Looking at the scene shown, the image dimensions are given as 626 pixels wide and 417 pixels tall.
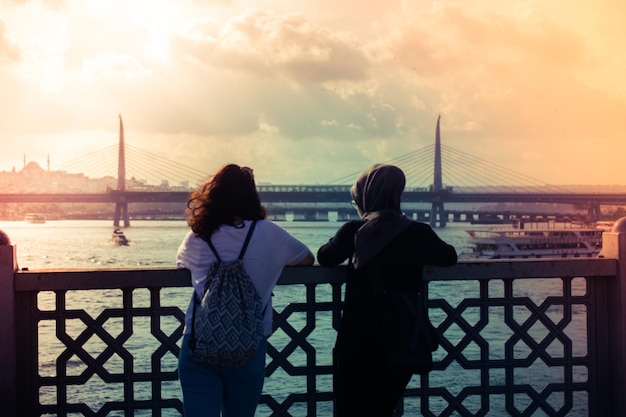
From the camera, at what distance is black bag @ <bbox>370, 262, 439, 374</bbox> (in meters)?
2.85

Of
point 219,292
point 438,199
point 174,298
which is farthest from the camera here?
point 438,199

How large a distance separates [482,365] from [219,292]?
1.57m

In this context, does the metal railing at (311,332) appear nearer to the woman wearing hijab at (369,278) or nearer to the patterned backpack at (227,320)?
the woman wearing hijab at (369,278)

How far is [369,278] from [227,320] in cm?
54

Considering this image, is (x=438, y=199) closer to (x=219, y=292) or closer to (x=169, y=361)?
(x=169, y=361)

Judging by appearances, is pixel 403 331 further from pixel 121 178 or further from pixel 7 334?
pixel 121 178

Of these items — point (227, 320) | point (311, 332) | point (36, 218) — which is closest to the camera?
point (227, 320)

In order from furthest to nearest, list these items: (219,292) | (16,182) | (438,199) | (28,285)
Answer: (16,182)
(438,199)
(28,285)
(219,292)

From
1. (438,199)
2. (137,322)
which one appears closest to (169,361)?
(137,322)

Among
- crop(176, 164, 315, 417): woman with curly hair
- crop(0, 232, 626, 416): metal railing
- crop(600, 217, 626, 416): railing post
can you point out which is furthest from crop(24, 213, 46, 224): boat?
crop(176, 164, 315, 417): woman with curly hair

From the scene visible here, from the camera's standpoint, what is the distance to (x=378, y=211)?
2.93m

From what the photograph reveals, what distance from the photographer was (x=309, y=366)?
11.8ft

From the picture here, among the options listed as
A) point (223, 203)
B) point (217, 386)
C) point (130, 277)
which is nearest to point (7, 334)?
point (130, 277)

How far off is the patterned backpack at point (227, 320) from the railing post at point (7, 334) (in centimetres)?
103
